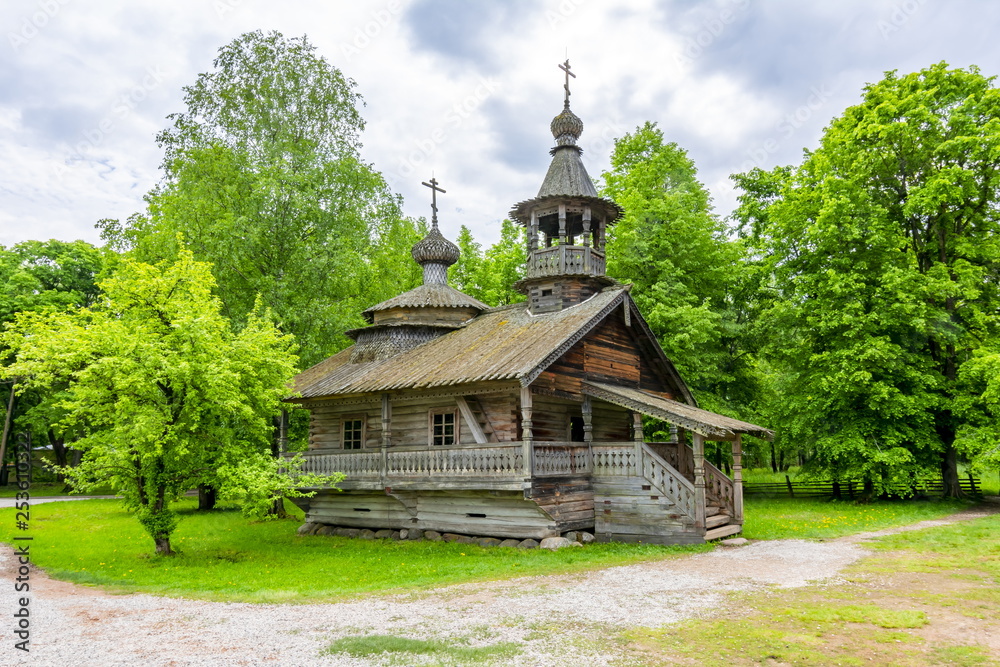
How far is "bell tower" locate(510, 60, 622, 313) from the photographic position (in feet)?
73.5

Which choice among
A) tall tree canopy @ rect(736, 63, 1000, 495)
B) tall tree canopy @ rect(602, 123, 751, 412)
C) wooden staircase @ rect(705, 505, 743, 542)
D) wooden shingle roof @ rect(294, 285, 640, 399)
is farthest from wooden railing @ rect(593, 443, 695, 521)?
tall tree canopy @ rect(736, 63, 1000, 495)

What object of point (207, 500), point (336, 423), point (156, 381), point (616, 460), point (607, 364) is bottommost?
point (207, 500)

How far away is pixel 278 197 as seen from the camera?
91.9 ft

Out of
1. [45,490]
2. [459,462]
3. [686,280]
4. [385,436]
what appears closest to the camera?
[459,462]

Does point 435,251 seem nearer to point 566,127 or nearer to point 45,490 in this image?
point 566,127

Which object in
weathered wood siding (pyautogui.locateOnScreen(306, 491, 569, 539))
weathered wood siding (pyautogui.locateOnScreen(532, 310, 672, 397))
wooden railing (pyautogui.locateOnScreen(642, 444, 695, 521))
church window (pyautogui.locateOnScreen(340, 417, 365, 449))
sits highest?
weathered wood siding (pyautogui.locateOnScreen(532, 310, 672, 397))

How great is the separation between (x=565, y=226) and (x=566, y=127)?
403 centimetres

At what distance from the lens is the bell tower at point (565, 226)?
22406 millimetres

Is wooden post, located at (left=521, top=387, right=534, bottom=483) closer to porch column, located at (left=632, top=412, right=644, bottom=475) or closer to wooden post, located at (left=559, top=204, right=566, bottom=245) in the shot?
porch column, located at (left=632, top=412, right=644, bottom=475)

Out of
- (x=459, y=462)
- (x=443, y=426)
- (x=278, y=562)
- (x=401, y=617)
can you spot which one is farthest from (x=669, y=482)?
(x=278, y=562)

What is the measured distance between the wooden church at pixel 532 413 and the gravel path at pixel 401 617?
367 centimetres

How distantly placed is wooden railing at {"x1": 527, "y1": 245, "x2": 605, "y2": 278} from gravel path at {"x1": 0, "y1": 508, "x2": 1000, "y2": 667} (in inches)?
416

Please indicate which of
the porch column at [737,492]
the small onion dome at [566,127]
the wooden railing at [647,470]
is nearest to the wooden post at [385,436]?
the wooden railing at [647,470]

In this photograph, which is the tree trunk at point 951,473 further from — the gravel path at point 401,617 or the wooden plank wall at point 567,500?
the wooden plank wall at point 567,500
